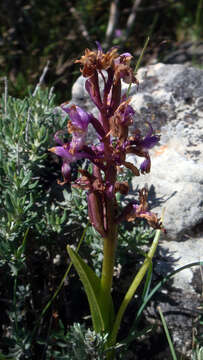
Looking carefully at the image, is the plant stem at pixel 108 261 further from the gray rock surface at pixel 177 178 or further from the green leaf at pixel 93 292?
the gray rock surface at pixel 177 178

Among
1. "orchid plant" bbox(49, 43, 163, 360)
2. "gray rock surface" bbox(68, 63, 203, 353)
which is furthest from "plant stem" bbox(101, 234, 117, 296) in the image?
"gray rock surface" bbox(68, 63, 203, 353)

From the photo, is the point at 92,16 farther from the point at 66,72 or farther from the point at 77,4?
the point at 66,72

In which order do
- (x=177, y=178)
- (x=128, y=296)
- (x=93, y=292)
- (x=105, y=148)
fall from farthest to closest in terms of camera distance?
(x=177, y=178)
(x=128, y=296)
(x=93, y=292)
(x=105, y=148)

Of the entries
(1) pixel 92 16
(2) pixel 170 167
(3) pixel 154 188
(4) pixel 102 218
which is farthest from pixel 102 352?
(1) pixel 92 16

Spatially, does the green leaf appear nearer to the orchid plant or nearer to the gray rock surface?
the orchid plant

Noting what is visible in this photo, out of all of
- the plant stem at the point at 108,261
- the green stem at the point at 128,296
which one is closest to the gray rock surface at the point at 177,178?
the green stem at the point at 128,296

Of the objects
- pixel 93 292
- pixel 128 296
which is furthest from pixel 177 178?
pixel 93 292

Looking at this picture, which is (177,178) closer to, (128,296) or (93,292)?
(128,296)

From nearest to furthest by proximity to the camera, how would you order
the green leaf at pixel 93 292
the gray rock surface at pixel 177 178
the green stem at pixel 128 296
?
the green leaf at pixel 93 292
the green stem at pixel 128 296
the gray rock surface at pixel 177 178

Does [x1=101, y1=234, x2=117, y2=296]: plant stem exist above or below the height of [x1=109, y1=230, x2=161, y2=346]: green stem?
above
